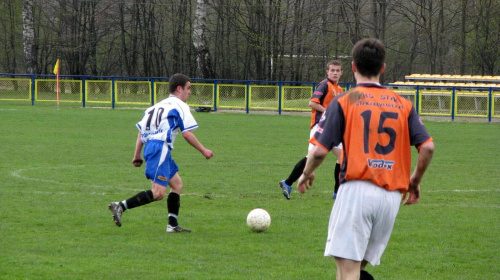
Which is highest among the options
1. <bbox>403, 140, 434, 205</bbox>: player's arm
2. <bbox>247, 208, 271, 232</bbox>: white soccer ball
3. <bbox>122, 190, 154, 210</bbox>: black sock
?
<bbox>403, 140, 434, 205</bbox>: player's arm

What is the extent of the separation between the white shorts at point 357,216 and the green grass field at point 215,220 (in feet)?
5.97

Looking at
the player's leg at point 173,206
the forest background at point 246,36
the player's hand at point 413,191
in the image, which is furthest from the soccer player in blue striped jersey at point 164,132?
the forest background at point 246,36

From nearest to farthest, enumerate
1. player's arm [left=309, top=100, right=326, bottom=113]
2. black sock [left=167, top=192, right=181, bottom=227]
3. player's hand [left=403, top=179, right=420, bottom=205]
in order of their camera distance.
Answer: player's hand [left=403, top=179, right=420, bottom=205], black sock [left=167, top=192, right=181, bottom=227], player's arm [left=309, top=100, right=326, bottom=113]

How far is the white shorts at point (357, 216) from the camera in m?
3.69

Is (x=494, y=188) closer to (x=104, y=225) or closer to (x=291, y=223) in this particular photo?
(x=291, y=223)

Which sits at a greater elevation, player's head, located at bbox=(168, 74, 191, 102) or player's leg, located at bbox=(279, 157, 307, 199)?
player's head, located at bbox=(168, 74, 191, 102)

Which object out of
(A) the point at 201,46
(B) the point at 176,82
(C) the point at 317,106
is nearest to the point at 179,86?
(B) the point at 176,82

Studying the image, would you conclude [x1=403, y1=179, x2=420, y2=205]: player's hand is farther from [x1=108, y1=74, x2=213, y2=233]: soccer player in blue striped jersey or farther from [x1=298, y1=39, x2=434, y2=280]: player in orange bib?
[x1=108, y1=74, x2=213, y2=233]: soccer player in blue striped jersey

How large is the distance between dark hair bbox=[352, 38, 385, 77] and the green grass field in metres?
2.27

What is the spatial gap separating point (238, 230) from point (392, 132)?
Result: 3.82 m

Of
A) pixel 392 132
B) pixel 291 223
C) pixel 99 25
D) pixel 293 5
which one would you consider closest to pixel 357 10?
pixel 293 5

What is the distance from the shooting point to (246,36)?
4259 cm

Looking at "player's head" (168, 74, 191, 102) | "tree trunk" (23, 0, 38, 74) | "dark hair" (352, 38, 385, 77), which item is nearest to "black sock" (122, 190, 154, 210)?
"player's head" (168, 74, 191, 102)

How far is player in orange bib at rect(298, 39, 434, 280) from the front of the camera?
369 cm
